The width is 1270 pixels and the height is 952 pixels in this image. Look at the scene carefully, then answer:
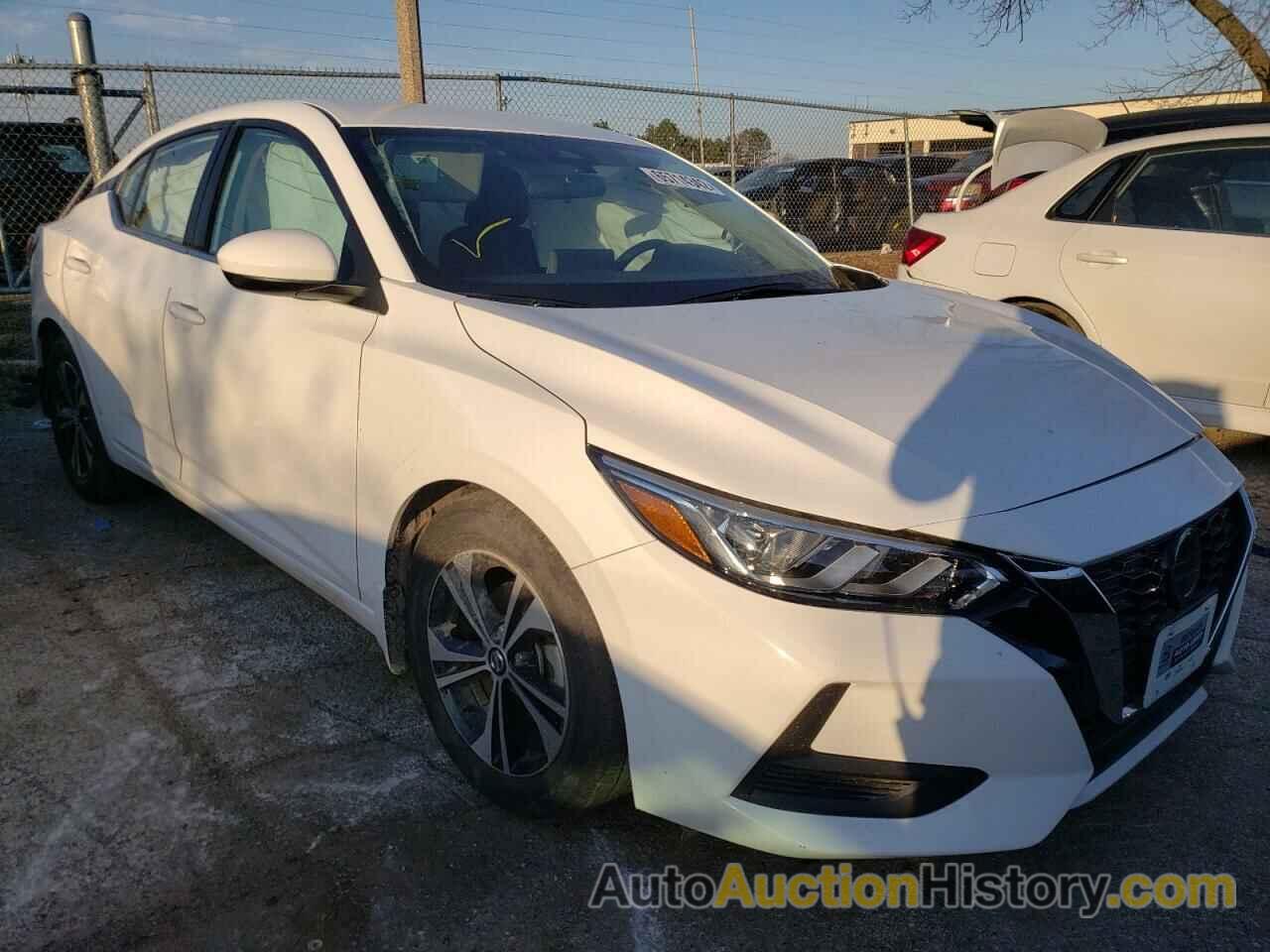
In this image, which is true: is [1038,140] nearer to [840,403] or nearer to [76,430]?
[840,403]

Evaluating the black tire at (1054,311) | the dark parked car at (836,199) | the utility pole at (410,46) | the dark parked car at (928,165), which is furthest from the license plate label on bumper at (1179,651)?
the dark parked car at (928,165)

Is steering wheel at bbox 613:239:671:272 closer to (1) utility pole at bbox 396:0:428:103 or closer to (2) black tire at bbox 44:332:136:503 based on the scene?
(2) black tire at bbox 44:332:136:503

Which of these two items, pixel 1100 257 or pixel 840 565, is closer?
pixel 840 565

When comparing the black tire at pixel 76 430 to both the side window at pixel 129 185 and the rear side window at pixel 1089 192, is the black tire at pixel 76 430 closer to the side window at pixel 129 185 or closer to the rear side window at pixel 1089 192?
the side window at pixel 129 185

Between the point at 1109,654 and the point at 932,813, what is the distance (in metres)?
0.44

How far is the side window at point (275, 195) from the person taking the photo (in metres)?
2.95

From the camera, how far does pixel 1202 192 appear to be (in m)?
5.07

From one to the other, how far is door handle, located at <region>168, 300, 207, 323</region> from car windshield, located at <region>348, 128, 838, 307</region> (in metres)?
0.75

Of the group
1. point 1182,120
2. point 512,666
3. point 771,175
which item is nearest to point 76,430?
point 512,666

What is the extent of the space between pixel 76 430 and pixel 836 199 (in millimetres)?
11992

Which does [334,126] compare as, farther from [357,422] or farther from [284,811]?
[284,811]

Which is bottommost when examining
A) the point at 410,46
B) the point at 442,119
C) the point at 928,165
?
the point at 442,119

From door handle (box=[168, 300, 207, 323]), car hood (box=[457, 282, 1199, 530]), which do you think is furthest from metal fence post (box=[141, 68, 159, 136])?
car hood (box=[457, 282, 1199, 530])

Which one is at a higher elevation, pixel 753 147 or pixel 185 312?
pixel 753 147
